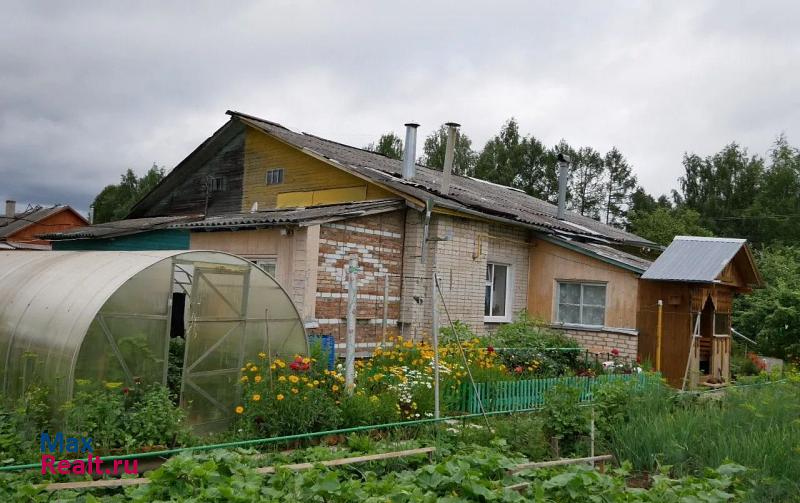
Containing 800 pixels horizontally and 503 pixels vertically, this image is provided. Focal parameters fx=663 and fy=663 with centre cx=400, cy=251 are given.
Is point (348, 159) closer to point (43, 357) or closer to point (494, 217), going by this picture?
point (494, 217)

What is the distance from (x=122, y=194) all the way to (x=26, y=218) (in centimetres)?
1025

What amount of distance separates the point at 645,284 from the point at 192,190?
12.0m

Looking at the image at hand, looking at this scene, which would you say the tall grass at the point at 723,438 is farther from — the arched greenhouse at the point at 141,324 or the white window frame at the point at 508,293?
the white window frame at the point at 508,293

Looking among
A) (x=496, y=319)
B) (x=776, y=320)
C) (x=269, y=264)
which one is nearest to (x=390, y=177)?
(x=269, y=264)

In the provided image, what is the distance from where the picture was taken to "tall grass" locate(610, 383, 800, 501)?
5645 millimetres

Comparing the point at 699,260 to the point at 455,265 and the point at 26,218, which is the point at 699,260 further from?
the point at 26,218

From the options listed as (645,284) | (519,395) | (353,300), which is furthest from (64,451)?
(645,284)

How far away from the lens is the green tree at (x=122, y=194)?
50875 mm

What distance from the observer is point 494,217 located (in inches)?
532

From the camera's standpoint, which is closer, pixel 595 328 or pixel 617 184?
pixel 595 328

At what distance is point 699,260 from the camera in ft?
43.2

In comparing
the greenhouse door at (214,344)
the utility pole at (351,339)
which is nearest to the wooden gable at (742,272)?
the utility pole at (351,339)

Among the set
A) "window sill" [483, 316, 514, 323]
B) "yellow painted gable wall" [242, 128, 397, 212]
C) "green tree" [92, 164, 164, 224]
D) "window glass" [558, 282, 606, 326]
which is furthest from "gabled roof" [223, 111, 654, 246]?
"green tree" [92, 164, 164, 224]
